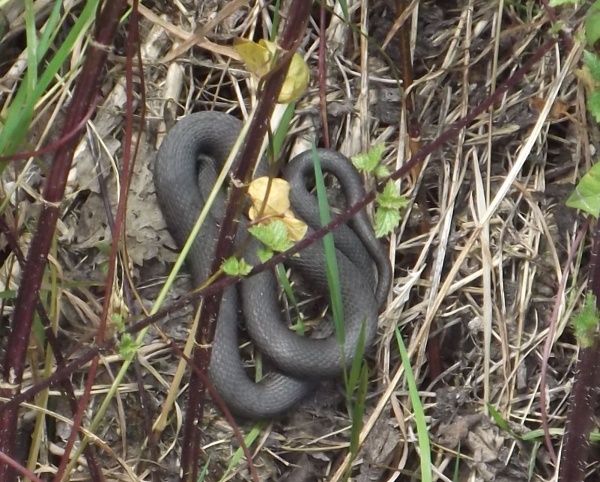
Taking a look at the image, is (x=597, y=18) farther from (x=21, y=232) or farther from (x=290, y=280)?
(x=21, y=232)

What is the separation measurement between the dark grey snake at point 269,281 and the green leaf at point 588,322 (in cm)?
100

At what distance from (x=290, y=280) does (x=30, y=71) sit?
1269mm

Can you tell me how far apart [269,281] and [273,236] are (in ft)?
3.68

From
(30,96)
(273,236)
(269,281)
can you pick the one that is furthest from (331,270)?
(30,96)

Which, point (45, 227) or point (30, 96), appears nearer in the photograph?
point (45, 227)

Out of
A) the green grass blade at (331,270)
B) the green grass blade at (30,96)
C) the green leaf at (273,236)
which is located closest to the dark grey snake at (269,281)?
the green grass blade at (331,270)

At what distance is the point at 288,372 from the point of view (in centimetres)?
286

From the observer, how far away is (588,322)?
190 centimetres

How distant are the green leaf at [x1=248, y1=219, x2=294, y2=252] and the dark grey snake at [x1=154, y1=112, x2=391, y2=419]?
0.99m

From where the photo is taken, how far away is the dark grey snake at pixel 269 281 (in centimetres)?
284

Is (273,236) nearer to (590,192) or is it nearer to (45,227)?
(45,227)

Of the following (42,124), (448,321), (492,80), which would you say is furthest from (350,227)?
(42,124)

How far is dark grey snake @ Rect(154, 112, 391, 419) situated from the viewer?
284 centimetres

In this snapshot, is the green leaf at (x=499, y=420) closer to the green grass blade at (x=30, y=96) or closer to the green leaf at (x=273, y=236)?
the green leaf at (x=273, y=236)
